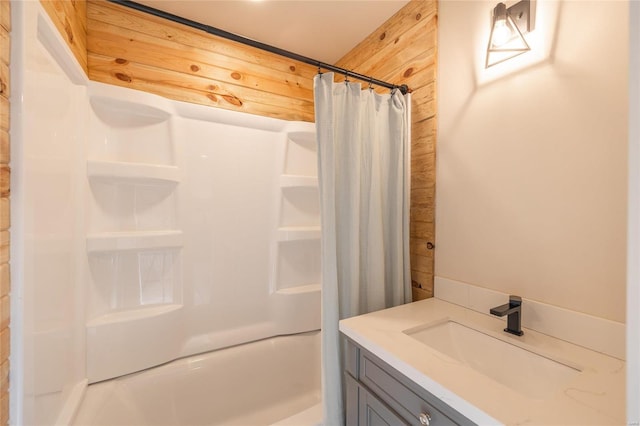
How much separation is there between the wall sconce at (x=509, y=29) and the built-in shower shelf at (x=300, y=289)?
5.79 feet

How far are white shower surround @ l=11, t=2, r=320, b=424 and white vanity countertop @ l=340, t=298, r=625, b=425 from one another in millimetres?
1038

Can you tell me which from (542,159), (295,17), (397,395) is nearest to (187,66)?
(295,17)

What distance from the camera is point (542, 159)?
1075 millimetres

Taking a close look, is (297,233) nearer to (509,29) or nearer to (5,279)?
(5,279)

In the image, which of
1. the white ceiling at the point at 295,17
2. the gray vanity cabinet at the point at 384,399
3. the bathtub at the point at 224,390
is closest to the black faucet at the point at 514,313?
the gray vanity cabinet at the point at 384,399

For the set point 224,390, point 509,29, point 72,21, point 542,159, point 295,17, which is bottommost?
point 224,390

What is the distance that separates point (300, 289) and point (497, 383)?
150cm

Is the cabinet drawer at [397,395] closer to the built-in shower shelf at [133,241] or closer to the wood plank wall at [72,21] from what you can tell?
the built-in shower shelf at [133,241]

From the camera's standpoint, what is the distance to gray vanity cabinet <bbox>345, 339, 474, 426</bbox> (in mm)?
781

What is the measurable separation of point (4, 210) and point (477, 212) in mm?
1703

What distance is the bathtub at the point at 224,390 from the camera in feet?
4.64

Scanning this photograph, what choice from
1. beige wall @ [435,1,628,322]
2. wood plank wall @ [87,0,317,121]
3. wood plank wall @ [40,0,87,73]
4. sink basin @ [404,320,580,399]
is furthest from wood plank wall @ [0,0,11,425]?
beige wall @ [435,1,628,322]

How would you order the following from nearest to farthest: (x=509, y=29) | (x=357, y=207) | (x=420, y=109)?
(x=509, y=29) < (x=357, y=207) < (x=420, y=109)

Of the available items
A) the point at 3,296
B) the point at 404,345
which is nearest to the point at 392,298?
the point at 404,345
